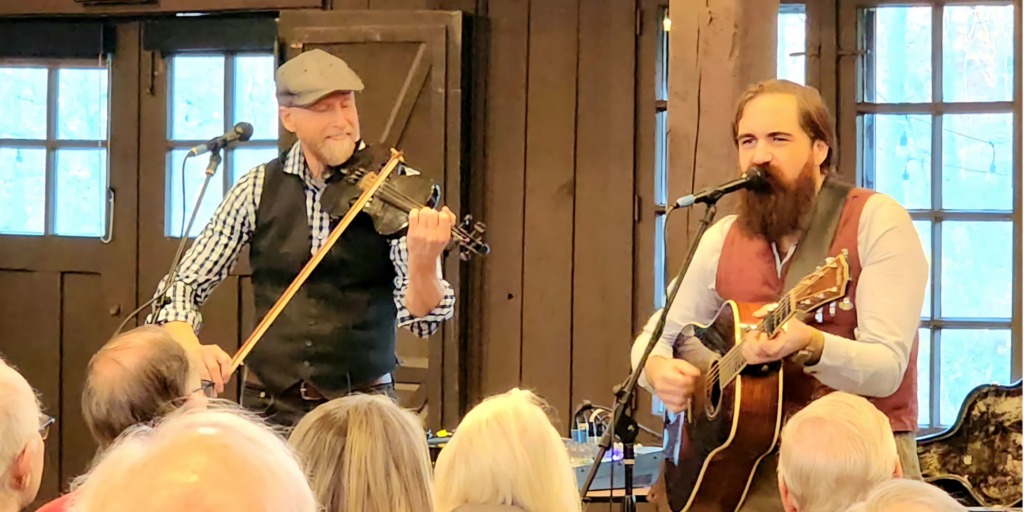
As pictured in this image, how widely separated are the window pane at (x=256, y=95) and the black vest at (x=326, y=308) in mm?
2211

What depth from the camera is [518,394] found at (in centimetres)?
192

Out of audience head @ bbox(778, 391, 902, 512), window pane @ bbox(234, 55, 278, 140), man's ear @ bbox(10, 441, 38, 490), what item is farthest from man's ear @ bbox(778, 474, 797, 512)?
window pane @ bbox(234, 55, 278, 140)

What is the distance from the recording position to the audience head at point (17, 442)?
1619 mm

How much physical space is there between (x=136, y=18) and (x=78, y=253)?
1073mm

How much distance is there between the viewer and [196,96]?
497 cm

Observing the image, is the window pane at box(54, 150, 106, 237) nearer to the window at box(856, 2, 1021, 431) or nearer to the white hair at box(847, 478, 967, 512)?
the window at box(856, 2, 1021, 431)

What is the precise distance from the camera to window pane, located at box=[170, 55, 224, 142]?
4.95 meters

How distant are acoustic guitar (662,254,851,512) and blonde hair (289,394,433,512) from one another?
828 millimetres

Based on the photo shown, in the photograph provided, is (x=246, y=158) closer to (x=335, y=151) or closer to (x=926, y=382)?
(x=335, y=151)

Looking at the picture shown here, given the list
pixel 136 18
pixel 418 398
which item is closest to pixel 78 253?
pixel 136 18

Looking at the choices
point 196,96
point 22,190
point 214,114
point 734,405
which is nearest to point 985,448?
point 734,405

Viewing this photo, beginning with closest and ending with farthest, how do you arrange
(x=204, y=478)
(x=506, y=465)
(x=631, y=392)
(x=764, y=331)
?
(x=204, y=478) → (x=506, y=465) → (x=764, y=331) → (x=631, y=392)

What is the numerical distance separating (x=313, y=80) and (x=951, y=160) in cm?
270

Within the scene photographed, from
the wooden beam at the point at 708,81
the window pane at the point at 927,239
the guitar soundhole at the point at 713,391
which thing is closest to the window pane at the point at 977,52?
the window pane at the point at 927,239
